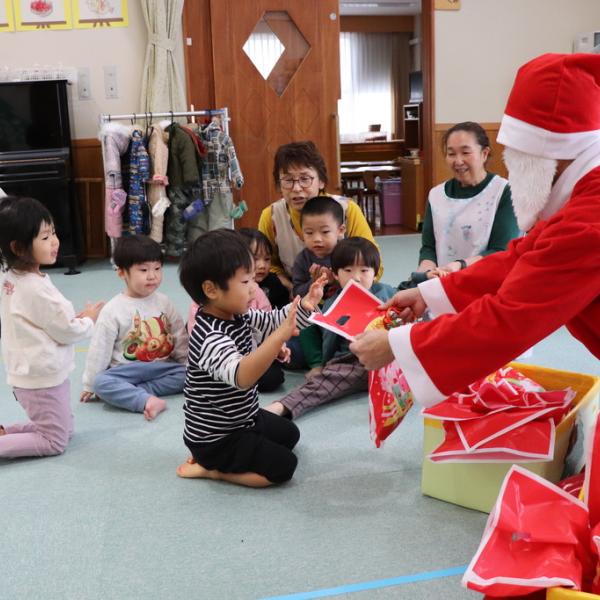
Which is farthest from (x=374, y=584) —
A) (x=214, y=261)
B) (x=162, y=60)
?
(x=162, y=60)

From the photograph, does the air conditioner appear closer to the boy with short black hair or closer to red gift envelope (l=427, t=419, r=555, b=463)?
the boy with short black hair

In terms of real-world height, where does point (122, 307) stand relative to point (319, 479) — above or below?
above

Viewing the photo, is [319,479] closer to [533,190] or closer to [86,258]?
[533,190]

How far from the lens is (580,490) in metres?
1.42

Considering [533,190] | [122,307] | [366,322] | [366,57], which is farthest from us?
[366,57]

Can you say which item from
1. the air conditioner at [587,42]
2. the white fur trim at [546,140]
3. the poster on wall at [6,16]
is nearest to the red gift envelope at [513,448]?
the white fur trim at [546,140]

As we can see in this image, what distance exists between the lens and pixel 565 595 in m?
1.05

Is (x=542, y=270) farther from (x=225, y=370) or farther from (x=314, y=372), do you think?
(x=314, y=372)

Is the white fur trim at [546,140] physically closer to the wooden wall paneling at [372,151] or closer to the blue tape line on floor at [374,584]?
the blue tape line on floor at [374,584]

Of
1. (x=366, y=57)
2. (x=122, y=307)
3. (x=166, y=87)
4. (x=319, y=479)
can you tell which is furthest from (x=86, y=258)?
(x=366, y=57)

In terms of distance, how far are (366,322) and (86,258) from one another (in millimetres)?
4373

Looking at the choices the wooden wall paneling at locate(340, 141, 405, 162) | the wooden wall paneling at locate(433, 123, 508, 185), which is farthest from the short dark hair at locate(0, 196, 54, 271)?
the wooden wall paneling at locate(340, 141, 405, 162)

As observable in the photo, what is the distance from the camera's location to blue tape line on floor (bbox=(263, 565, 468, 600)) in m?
1.41

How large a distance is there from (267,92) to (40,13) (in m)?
1.76
